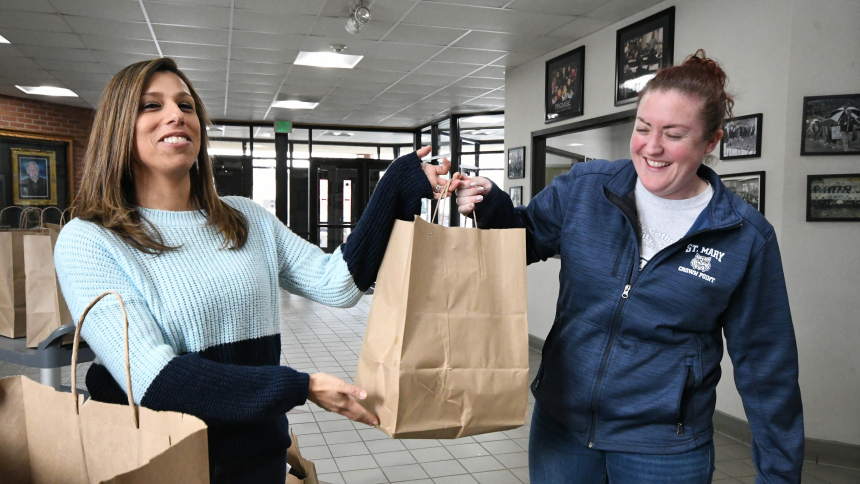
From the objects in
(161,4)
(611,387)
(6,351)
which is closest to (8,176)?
(161,4)

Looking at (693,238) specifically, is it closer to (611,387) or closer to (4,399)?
(611,387)

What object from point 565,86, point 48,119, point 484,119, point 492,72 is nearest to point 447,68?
point 492,72

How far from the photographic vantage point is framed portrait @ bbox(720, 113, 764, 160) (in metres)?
3.24

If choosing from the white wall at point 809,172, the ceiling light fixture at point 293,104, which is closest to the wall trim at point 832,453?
the white wall at point 809,172

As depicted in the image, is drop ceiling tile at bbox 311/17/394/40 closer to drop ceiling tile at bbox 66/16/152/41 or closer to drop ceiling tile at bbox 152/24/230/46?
drop ceiling tile at bbox 152/24/230/46

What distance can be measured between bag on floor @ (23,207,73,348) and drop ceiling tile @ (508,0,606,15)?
3265mm

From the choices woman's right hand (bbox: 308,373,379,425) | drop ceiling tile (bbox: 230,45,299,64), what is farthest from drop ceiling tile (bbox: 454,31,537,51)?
woman's right hand (bbox: 308,373,379,425)

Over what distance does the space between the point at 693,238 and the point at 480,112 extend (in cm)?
757

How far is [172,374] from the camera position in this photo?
3.22 ft

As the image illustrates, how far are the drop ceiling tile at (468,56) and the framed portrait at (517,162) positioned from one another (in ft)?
2.98

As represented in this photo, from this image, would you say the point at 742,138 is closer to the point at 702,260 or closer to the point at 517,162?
the point at 702,260

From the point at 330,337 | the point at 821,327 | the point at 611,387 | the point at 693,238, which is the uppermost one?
the point at 693,238

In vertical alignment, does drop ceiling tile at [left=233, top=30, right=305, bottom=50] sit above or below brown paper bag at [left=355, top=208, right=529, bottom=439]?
above

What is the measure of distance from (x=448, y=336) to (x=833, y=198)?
281cm
